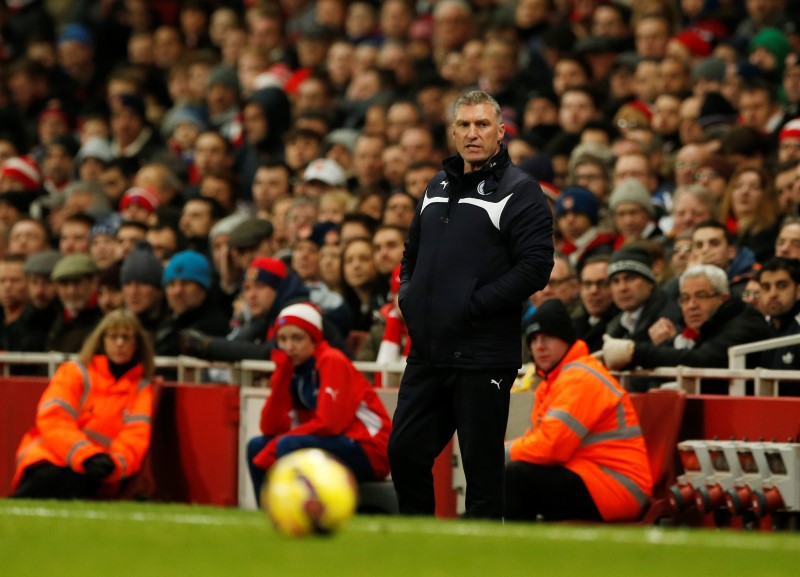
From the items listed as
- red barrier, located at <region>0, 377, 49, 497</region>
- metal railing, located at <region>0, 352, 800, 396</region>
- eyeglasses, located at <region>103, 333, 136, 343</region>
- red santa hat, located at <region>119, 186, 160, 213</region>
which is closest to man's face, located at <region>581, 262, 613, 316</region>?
metal railing, located at <region>0, 352, 800, 396</region>

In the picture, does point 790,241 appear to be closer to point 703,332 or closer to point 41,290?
point 703,332

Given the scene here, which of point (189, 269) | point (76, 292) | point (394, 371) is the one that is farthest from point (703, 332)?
point (76, 292)

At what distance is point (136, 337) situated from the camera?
12.6 meters

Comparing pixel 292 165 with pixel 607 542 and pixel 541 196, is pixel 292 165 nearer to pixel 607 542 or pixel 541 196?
pixel 541 196

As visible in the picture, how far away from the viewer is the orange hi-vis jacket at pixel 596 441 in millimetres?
Answer: 10109

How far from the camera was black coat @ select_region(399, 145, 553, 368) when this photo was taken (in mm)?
8453

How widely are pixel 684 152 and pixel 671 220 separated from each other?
0.70 metres

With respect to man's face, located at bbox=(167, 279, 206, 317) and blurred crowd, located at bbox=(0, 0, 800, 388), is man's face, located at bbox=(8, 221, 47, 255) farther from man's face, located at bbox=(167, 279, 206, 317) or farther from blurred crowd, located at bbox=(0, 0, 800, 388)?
man's face, located at bbox=(167, 279, 206, 317)

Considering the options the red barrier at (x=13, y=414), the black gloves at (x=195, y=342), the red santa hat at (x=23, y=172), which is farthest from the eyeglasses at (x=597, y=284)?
the red santa hat at (x=23, y=172)

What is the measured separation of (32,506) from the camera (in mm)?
9258

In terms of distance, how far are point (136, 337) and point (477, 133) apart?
478cm

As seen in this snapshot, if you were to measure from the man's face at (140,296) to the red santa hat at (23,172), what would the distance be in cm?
582

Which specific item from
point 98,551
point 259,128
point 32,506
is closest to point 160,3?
point 259,128

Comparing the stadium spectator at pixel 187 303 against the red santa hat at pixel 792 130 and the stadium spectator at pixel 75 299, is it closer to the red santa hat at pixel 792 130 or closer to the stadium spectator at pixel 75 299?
the stadium spectator at pixel 75 299
